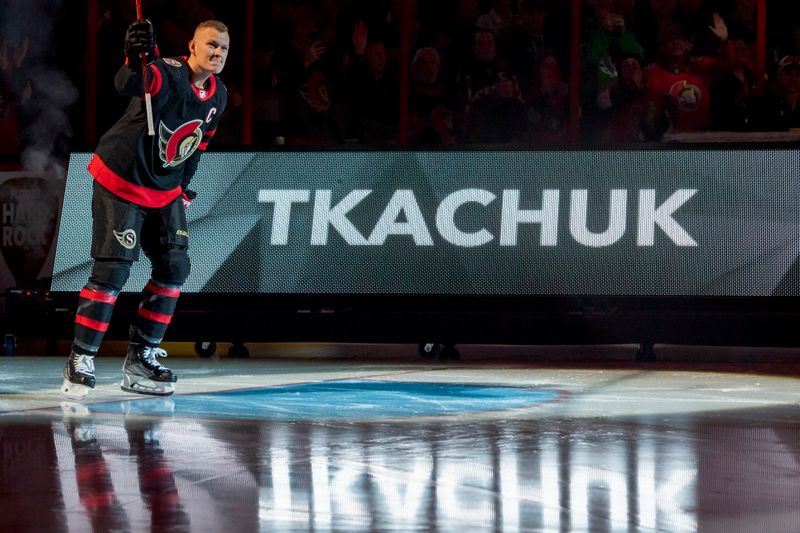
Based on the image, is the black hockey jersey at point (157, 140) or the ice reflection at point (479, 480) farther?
the black hockey jersey at point (157, 140)

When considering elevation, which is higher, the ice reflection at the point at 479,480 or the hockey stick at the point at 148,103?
the hockey stick at the point at 148,103

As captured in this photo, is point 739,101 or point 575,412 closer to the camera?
point 575,412

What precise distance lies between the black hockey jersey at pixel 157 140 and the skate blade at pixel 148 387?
2.64 ft

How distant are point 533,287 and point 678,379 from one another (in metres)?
1.90

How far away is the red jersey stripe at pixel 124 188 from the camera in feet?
18.0

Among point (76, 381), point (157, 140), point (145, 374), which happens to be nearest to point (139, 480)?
point (76, 381)

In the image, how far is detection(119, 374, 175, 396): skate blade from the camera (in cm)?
558

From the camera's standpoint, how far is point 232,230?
28.6 ft

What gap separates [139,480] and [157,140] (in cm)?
262

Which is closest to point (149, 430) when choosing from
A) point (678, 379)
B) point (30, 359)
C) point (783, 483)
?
point (783, 483)

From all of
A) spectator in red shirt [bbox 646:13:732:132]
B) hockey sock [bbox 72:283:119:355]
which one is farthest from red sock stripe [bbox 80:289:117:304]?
spectator in red shirt [bbox 646:13:732:132]

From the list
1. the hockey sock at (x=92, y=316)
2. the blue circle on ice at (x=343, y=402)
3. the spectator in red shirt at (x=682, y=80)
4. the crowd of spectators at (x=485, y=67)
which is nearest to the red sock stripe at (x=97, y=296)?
the hockey sock at (x=92, y=316)

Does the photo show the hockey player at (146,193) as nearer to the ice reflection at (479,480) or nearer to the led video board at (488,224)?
the ice reflection at (479,480)

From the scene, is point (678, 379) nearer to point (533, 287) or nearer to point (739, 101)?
point (533, 287)
